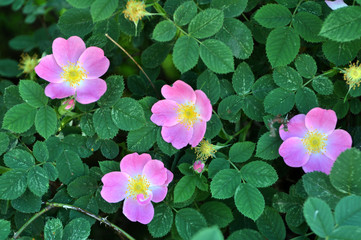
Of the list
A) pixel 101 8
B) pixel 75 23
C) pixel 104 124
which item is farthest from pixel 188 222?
pixel 75 23

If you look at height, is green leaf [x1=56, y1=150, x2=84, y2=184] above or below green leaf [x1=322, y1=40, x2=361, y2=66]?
below

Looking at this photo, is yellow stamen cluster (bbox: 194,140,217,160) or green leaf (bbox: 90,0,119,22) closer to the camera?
green leaf (bbox: 90,0,119,22)

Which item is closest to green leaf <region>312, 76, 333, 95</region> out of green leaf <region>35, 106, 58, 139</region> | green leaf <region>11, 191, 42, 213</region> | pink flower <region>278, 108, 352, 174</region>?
pink flower <region>278, 108, 352, 174</region>

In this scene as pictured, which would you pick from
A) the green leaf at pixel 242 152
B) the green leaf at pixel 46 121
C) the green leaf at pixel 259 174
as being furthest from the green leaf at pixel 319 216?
the green leaf at pixel 46 121

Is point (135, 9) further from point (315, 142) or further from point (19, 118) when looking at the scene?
point (315, 142)

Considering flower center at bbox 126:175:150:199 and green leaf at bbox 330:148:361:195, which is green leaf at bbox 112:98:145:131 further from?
green leaf at bbox 330:148:361:195

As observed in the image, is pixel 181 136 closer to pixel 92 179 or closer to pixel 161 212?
pixel 161 212
